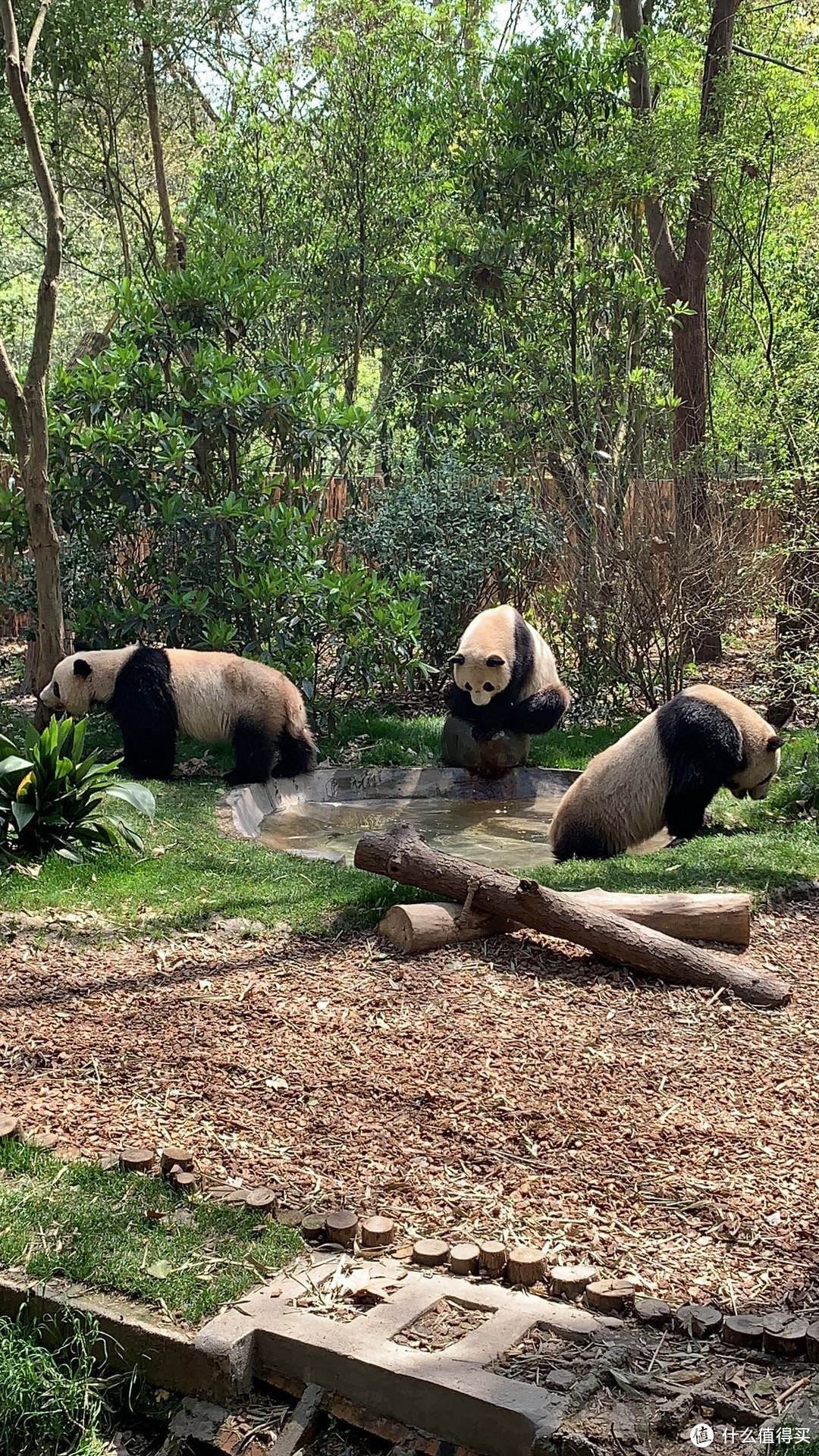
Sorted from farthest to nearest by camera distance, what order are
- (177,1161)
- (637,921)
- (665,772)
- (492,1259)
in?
(665,772) < (637,921) < (177,1161) < (492,1259)

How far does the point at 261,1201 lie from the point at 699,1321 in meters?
1.29

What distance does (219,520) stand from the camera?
33.8 ft

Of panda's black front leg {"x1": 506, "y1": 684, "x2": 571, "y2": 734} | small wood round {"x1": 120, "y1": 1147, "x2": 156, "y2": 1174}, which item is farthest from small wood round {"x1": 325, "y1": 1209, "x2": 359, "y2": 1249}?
panda's black front leg {"x1": 506, "y1": 684, "x2": 571, "y2": 734}

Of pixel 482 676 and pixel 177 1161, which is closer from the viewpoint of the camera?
pixel 177 1161

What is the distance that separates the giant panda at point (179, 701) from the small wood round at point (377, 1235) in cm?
582

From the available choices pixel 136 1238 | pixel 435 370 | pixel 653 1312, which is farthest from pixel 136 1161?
pixel 435 370

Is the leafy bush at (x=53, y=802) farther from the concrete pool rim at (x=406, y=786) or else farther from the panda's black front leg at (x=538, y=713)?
the panda's black front leg at (x=538, y=713)

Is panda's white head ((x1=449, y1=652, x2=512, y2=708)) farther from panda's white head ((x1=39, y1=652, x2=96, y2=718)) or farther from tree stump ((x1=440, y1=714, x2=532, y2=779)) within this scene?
panda's white head ((x1=39, y1=652, x2=96, y2=718))

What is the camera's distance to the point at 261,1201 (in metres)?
3.68

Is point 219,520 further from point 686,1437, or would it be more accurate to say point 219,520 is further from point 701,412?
point 686,1437

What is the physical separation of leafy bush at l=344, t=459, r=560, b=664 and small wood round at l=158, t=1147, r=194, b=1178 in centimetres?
824

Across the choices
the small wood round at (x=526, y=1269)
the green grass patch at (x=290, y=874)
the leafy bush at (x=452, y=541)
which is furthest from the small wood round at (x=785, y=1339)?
the leafy bush at (x=452, y=541)

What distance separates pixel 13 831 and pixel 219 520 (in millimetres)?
4119

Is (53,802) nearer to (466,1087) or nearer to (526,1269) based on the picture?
(466,1087)
